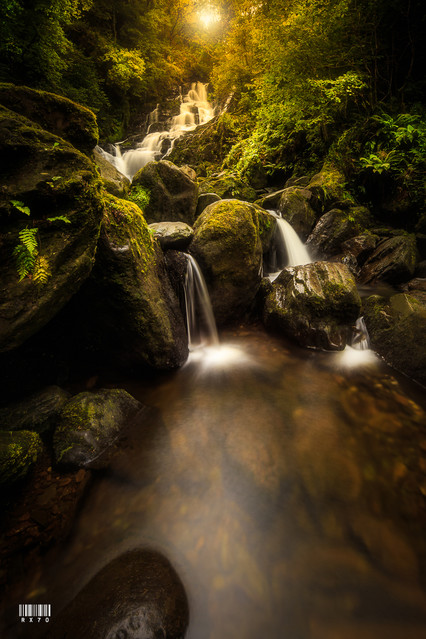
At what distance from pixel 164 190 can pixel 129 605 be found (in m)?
7.34

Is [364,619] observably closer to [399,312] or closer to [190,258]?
[399,312]

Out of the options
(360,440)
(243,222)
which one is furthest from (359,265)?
(360,440)

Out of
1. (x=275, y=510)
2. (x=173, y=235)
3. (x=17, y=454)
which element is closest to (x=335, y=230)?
(x=173, y=235)

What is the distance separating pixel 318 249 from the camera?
7957 mm

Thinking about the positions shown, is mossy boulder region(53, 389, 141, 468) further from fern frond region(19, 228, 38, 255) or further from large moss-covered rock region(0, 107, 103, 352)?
fern frond region(19, 228, 38, 255)

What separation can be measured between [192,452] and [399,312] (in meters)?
4.15

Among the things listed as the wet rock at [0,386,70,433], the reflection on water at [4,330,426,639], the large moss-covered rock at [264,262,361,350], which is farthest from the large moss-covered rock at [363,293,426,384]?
the wet rock at [0,386,70,433]

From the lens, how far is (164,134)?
16.0 metres

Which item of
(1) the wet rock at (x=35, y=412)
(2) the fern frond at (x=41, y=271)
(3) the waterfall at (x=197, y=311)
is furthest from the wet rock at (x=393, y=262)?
(1) the wet rock at (x=35, y=412)

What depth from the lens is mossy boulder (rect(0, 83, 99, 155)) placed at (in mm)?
2805

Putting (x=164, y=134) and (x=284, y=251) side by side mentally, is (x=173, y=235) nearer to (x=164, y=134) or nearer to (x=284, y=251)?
(x=284, y=251)

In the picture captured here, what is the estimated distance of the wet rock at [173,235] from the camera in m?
4.79

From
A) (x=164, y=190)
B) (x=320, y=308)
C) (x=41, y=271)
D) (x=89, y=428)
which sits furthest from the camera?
(x=164, y=190)

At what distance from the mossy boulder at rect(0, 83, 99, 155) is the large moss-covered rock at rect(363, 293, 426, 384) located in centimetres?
549
